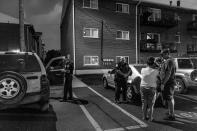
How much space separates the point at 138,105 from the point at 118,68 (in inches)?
60.1

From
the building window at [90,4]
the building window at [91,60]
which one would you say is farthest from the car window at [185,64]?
the building window at [90,4]

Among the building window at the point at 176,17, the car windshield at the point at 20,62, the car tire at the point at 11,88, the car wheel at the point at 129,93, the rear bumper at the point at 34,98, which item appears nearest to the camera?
the car tire at the point at 11,88

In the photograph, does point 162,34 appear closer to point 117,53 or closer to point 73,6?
point 117,53

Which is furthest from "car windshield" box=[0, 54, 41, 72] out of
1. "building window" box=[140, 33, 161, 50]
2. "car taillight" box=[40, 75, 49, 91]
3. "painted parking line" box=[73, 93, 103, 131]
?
"building window" box=[140, 33, 161, 50]

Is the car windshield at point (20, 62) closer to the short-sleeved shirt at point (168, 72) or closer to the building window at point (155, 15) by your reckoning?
the short-sleeved shirt at point (168, 72)

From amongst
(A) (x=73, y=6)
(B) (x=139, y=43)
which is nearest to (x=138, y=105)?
(A) (x=73, y=6)

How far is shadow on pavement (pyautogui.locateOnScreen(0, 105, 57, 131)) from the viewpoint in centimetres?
475

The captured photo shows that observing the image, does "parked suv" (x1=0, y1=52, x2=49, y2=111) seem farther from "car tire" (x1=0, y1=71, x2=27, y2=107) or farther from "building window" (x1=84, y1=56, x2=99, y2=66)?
"building window" (x1=84, y1=56, x2=99, y2=66)

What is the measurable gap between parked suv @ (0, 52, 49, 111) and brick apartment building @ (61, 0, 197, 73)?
1583 centimetres

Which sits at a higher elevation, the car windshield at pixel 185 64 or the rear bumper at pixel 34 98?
the car windshield at pixel 185 64

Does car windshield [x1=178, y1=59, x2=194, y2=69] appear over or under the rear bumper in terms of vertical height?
over

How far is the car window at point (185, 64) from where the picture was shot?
9.24 metres

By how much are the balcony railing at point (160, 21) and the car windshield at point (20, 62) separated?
71.2 feet

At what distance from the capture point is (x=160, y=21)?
83.9ft
